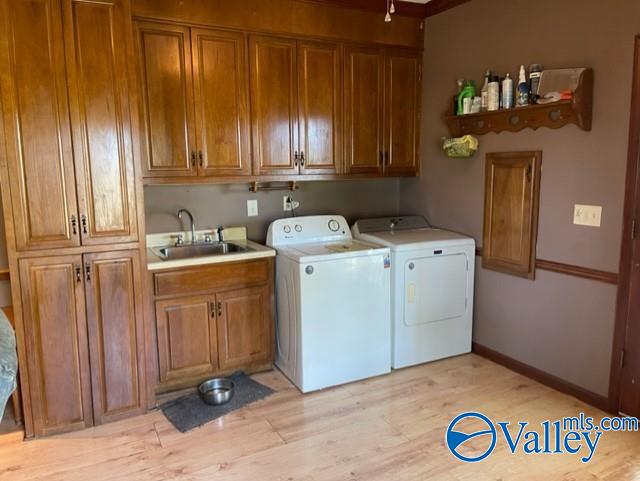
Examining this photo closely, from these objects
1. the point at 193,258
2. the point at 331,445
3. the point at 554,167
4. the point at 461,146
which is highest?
the point at 461,146

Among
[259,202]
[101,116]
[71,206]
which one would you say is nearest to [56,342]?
[71,206]

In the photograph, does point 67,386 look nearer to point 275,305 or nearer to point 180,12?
point 275,305

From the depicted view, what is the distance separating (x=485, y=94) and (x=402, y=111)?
712 millimetres

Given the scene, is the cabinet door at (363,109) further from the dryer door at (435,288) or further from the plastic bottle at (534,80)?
the plastic bottle at (534,80)

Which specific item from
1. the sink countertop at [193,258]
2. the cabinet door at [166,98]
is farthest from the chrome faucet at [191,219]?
the cabinet door at [166,98]

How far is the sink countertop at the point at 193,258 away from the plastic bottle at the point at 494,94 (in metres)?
1.75

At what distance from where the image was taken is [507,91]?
9.91 ft

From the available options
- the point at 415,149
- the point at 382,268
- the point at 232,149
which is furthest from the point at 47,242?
the point at 415,149

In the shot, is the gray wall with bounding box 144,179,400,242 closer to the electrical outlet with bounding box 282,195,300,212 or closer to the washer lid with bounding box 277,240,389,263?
the electrical outlet with bounding box 282,195,300,212

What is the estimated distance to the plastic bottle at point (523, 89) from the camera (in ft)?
9.51

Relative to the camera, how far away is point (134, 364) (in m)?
2.66

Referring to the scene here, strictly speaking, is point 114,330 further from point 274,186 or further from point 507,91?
point 507,91

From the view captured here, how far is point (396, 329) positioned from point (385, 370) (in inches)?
11.4

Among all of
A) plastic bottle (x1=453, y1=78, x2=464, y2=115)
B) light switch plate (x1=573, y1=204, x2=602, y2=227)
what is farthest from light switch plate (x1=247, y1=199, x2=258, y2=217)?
light switch plate (x1=573, y1=204, x2=602, y2=227)
